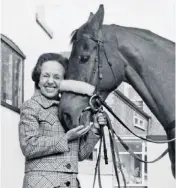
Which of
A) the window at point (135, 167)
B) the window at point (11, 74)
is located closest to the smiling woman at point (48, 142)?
the window at point (11, 74)

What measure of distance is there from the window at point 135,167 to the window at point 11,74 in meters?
7.02

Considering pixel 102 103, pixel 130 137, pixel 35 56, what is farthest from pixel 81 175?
pixel 102 103

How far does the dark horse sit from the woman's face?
63mm

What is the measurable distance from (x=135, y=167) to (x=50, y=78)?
1280 centimetres

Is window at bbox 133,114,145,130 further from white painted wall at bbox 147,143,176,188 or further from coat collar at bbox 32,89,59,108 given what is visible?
coat collar at bbox 32,89,59,108

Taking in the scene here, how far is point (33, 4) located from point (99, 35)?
4350mm

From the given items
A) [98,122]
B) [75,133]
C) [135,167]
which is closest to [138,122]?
[135,167]

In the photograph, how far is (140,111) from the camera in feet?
49.5

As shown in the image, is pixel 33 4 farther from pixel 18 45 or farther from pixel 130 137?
pixel 130 137

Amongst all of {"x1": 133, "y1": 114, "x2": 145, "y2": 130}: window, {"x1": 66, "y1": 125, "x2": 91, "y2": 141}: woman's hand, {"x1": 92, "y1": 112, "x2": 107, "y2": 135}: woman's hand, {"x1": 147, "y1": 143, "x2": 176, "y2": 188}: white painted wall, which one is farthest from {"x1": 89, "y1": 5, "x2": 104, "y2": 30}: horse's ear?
{"x1": 133, "y1": 114, "x2": 145, "y2": 130}: window

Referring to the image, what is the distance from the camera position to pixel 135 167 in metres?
14.9

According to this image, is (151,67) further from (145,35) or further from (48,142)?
(48,142)

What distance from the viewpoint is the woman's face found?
2383mm

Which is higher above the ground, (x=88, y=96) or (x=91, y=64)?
(x=91, y=64)
